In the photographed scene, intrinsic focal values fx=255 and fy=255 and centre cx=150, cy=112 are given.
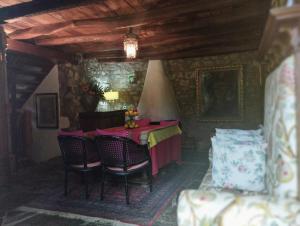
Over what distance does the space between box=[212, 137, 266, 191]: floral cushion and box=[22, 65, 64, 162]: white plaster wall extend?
14.6ft

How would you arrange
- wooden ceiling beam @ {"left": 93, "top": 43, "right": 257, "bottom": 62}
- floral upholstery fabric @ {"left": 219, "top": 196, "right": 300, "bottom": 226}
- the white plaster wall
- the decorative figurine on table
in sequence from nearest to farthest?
floral upholstery fabric @ {"left": 219, "top": 196, "right": 300, "bottom": 226}
the decorative figurine on table
wooden ceiling beam @ {"left": 93, "top": 43, "right": 257, "bottom": 62}
the white plaster wall

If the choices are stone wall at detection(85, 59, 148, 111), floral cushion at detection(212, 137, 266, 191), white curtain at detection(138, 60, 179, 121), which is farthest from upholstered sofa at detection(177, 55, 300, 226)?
stone wall at detection(85, 59, 148, 111)

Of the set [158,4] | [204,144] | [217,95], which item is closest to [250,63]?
[217,95]

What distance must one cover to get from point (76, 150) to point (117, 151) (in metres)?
→ 0.65

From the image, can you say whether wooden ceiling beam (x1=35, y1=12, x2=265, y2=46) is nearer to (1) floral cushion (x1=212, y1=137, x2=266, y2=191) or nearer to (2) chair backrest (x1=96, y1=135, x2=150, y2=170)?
(2) chair backrest (x1=96, y1=135, x2=150, y2=170)

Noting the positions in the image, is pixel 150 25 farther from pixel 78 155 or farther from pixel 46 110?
pixel 46 110

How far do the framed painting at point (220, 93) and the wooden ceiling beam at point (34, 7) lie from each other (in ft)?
11.9

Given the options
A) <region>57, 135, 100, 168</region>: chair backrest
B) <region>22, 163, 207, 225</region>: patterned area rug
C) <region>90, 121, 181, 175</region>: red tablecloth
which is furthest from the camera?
<region>90, 121, 181, 175</region>: red tablecloth

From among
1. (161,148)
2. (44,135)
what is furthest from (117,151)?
(44,135)

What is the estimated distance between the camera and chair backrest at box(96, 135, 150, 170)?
3166mm

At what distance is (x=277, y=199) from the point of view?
4.53ft

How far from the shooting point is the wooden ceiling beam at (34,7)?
8.84ft

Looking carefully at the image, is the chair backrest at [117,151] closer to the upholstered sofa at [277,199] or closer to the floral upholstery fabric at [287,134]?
the upholstered sofa at [277,199]

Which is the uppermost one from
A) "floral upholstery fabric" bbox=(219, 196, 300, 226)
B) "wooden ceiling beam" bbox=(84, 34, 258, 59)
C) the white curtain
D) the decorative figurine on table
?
"wooden ceiling beam" bbox=(84, 34, 258, 59)
